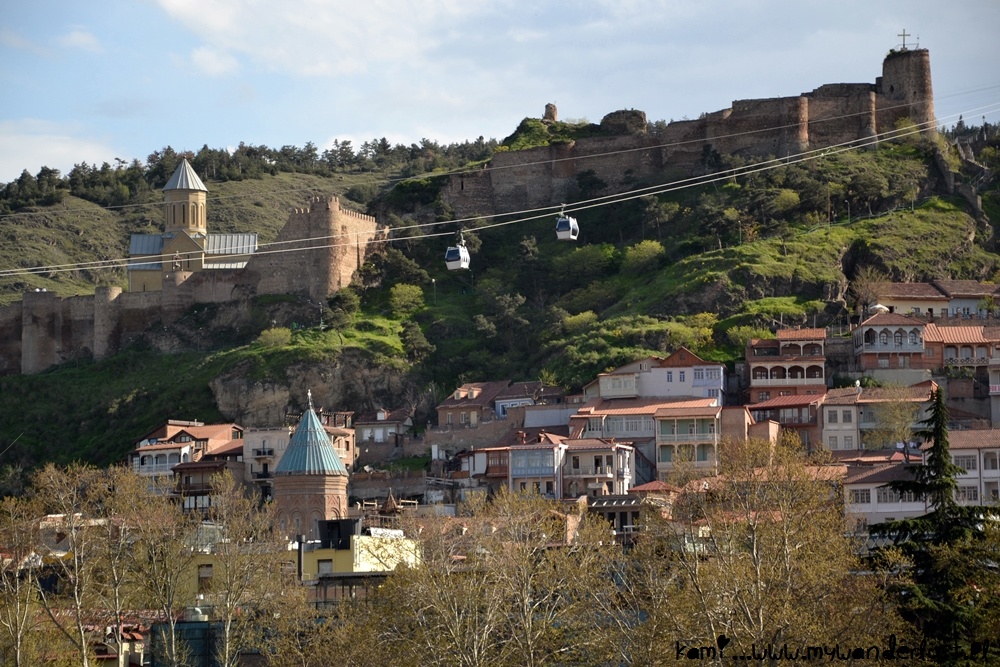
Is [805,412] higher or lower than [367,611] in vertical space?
higher

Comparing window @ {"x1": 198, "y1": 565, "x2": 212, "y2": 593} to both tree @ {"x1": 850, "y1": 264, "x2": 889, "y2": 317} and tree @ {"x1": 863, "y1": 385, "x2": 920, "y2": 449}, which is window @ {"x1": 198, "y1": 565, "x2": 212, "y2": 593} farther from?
tree @ {"x1": 850, "y1": 264, "x2": 889, "y2": 317}

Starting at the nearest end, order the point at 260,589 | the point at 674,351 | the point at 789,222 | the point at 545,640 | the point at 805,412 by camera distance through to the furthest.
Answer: the point at 545,640 → the point at 260,589 → the point at 805,412 → the point at 674,351 → the point at 789,222

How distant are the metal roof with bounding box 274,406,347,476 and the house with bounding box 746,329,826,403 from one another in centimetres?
1969

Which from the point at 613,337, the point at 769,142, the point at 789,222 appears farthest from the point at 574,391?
the point at 769,142

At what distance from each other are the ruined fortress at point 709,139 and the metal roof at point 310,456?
124 ft

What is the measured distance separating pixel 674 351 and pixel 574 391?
490cm

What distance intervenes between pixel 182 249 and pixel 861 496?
5200 cm

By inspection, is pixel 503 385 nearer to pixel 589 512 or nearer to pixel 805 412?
Result: pixel 805 412

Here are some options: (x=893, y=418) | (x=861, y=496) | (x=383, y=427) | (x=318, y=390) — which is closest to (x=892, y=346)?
(x=893, y=418)

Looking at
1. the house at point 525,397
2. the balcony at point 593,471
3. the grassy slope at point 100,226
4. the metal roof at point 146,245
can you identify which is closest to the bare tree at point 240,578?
the balcony at point 593,471

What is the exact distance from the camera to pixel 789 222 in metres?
103

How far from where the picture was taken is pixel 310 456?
77.1 meters

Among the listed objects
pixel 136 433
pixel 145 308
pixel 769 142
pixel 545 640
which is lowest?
pixel 545 640

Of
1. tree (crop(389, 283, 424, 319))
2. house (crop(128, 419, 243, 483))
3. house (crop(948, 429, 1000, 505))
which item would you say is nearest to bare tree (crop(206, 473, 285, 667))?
house (crop(128, 419, 243, 483))
